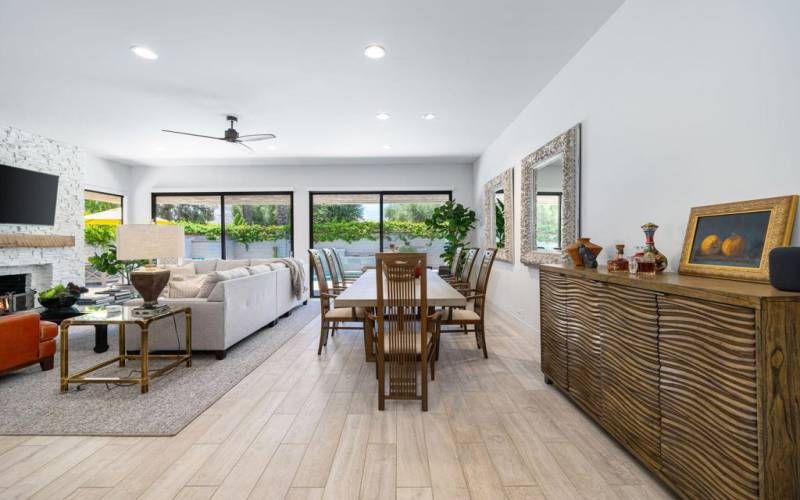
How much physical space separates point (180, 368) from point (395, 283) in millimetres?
2299

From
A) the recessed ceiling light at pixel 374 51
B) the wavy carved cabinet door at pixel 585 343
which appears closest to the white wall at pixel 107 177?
the recessed ceiling light at pixel 374 51

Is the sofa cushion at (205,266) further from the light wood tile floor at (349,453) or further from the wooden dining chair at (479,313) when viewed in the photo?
the wooden dining chair at (479,313)

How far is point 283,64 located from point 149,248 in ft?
6.75

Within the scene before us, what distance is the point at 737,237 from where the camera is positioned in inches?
69.7

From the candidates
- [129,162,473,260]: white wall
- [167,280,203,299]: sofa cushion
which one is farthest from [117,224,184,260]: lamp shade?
[129,162,473,260]: white wall

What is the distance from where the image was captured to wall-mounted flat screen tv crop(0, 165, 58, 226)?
525 centimetres

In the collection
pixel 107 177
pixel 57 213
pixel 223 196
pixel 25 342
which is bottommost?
pixel 25 342

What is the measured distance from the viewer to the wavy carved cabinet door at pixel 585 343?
2121 millimetres

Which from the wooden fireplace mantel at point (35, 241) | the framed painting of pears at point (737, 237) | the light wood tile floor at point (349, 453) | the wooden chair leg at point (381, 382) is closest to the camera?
the framed painting of pears at point (737, 237)

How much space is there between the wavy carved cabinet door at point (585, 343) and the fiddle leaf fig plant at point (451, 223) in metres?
4.80

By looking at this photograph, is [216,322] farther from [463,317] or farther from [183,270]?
[183,270]

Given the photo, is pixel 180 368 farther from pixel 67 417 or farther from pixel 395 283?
pixel 395 283

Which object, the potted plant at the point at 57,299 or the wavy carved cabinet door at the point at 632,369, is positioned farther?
the potted plant at the point at 57,299

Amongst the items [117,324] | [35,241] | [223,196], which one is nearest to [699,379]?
[117,324]
